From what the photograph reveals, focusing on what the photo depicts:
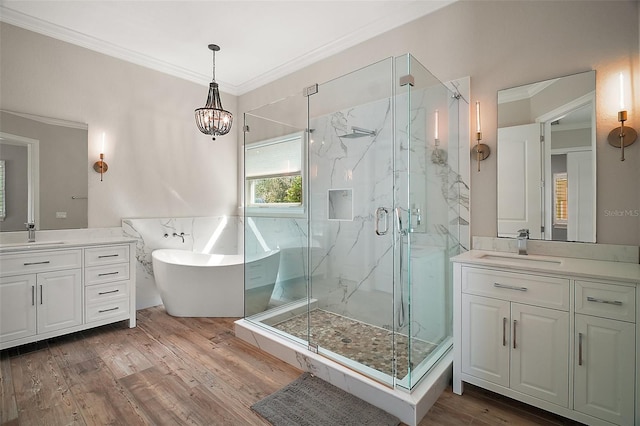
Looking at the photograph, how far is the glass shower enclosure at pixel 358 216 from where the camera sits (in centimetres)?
212

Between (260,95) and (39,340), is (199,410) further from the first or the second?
(260,95)

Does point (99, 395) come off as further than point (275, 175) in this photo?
No

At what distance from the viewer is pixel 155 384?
2137mm

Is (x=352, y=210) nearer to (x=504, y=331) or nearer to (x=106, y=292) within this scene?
(x=504, y=331)

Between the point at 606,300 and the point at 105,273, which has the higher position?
the point at 606,300

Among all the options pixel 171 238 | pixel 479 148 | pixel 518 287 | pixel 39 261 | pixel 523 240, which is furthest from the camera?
pixel 171 238

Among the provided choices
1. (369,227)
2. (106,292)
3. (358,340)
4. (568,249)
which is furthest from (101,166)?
(568,249)

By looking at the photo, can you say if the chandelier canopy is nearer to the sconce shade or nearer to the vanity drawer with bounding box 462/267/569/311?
the sconce shade

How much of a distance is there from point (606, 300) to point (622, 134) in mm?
1015

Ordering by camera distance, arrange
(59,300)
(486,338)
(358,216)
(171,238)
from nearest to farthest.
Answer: (486,338) < (59,300) < (358,216) < (171,238)

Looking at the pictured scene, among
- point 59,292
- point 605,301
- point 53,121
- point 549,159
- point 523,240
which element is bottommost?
point 59,292

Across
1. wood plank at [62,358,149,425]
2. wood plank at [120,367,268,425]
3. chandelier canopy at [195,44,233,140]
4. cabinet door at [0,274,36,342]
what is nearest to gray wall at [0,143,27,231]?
cabinet door at [0,274,36,342]

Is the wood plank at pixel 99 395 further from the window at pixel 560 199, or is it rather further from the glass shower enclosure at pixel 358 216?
the window at pixel 560 199

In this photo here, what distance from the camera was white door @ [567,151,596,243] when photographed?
1.98 m
